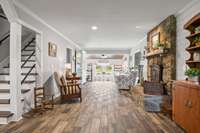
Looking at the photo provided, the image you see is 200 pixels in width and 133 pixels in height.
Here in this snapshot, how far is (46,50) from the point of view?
6277 millimetres

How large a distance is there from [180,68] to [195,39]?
3.69ft

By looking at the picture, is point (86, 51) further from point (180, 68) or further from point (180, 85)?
point (180, 85)

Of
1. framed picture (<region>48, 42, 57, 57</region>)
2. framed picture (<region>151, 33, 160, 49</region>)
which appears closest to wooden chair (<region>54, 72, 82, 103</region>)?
framed picture (<region>48, 42, 57, 57</region>)

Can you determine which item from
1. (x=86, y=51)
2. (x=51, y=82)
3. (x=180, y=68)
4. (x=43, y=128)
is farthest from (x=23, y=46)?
(x=86, y=51)

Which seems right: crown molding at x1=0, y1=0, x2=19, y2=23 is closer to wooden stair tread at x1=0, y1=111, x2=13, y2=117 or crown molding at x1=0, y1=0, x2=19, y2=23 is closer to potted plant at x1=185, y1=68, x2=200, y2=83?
wooden stair tread at x1=0, y1=111, x2=13, y2=117

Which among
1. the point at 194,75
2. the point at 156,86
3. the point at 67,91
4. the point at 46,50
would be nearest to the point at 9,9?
the point at 46,50

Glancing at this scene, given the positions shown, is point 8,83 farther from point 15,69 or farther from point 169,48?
point 169,48

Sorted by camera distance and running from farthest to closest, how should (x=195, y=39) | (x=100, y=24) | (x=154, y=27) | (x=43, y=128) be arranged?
(x=154, y=27)
(x=100, y=24)
(x=195, y=39)
(x=43, y=128)

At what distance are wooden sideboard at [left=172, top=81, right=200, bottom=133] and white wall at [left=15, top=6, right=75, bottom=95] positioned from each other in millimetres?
3777

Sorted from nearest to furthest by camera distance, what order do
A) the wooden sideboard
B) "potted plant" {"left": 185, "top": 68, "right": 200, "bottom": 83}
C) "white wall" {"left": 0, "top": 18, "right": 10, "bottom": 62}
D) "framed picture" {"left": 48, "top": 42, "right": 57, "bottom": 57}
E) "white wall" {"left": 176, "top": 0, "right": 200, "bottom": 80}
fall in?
the wooden sideboard
"potted plant" {"left": 185, "top": 68, "right": 200, "bottom": 83}
"white wall" {"left": 176, "top": 0, "right": 200, "bottom": 80}
"white wall" {"left": 0, "top": 18, "right": 10, "bottom": 62}
"framed picture" {"left": 48, "top": 42, "right": 57, "bottom": 57}

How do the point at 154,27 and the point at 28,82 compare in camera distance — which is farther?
the point at 154,27

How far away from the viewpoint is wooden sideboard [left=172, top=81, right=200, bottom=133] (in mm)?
3046

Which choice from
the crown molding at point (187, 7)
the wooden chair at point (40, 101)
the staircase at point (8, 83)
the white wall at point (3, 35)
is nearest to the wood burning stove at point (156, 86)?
the crown molding at point (187, 7)

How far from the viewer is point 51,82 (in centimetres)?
689
